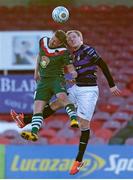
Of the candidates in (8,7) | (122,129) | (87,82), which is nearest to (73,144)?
(122,129)

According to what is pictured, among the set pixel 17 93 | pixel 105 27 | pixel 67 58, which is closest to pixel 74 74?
pixel 67 58

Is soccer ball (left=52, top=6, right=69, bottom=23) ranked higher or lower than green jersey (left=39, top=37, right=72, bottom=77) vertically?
higher

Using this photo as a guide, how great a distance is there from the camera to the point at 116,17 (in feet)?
53.0

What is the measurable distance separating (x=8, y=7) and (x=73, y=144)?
311 centimetres

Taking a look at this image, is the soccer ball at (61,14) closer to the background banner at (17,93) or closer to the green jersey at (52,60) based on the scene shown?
the green jersey at (52,60)

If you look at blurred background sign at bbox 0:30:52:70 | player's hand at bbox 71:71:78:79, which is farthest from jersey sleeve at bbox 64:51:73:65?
blurred background sign at bbox 0:30:52:70

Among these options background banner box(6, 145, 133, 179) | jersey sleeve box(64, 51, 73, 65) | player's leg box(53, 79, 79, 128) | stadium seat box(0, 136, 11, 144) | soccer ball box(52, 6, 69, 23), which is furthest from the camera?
stadium seat box(0, 136, 11, 144)

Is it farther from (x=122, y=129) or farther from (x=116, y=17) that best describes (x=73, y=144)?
(x=116, y=17)

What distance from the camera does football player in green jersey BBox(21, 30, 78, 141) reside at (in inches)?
371

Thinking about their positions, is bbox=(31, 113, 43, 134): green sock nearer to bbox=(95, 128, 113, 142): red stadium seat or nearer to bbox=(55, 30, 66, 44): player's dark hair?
bbox=(55, 30, 66, 44): player's dark hair

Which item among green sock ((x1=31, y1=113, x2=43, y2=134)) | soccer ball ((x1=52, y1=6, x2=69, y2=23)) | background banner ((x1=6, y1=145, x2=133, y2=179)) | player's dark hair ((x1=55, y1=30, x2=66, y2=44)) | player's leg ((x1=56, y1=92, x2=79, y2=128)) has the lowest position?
background banner ((x1=6, y1=145, x2=133, y2=179))

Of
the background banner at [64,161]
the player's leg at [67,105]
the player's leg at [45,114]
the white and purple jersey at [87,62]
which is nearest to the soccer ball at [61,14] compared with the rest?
the white and purple jersey at [87,62]

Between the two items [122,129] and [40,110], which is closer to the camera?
[40,110]

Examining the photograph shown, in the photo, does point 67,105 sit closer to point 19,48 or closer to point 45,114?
point 45,114
